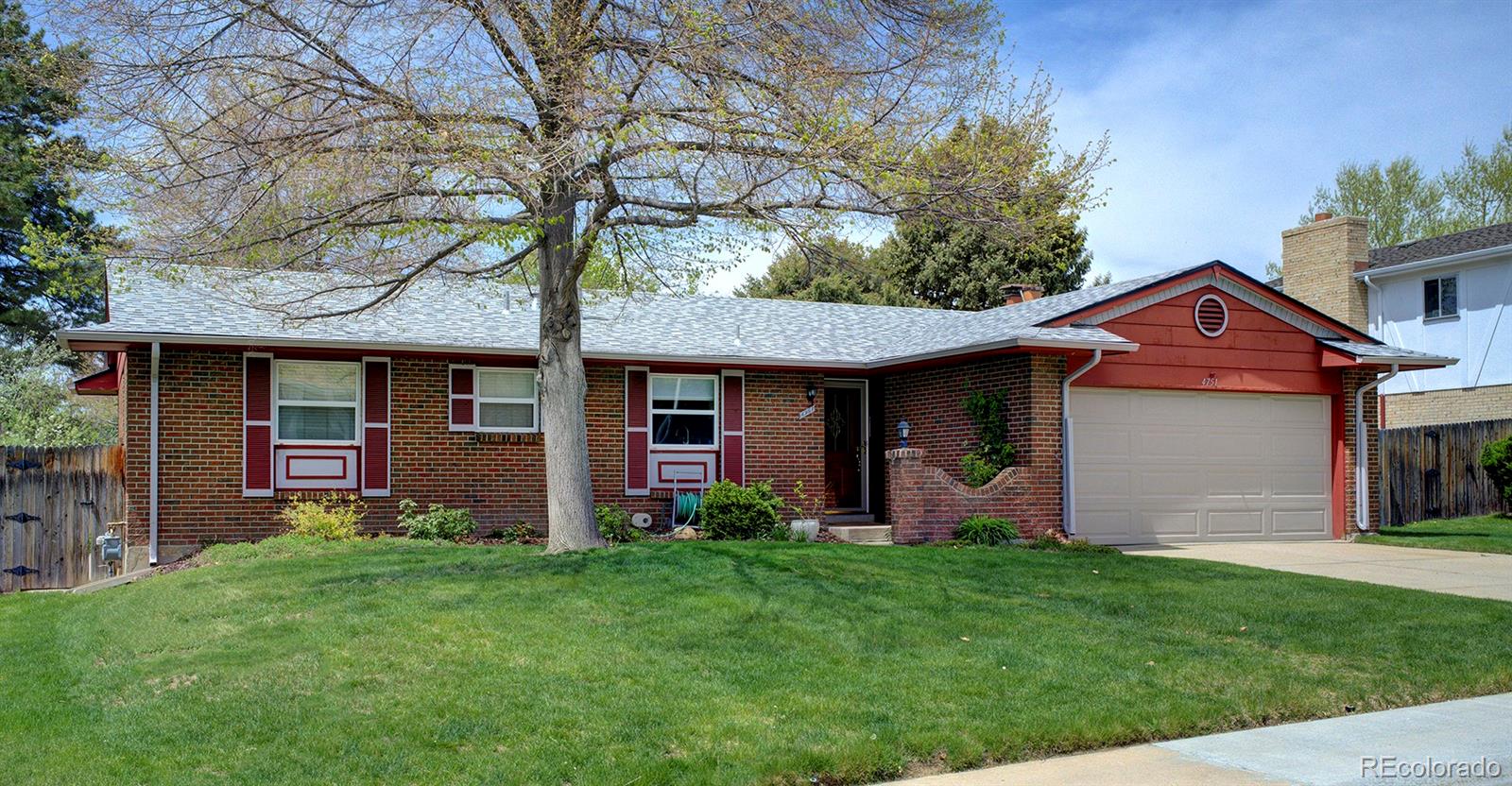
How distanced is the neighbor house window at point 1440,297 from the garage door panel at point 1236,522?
48.8ft

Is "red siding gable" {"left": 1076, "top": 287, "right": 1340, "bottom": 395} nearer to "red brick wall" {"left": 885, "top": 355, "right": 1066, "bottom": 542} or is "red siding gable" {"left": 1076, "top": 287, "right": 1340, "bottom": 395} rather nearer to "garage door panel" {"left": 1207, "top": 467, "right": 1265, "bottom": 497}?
"red brick wall" {"left": 885, "top": 355, "right": 1066, "bottom": 542}

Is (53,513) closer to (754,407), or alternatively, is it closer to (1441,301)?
(754,407)

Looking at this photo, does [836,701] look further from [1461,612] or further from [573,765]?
[1461,612]

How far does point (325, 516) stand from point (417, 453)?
1.77 metres

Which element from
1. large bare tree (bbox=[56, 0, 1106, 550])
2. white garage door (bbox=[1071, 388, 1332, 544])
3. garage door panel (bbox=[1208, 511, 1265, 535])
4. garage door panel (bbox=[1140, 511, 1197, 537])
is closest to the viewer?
large bare tree (bbox=[56, 0, 1106, 550])

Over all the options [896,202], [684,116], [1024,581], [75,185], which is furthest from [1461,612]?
[75,185]

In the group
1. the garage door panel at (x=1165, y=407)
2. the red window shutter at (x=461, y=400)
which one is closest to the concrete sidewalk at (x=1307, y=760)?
the garage door panel at (x=1165, y=407)

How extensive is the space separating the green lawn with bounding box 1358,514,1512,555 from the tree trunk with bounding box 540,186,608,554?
12.1m

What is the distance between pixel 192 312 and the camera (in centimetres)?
1688

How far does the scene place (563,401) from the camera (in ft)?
44.9

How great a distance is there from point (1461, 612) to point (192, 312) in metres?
15.4

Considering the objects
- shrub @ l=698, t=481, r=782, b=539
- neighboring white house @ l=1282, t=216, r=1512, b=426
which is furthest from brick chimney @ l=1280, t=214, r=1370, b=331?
shrub @ l=698, t=481, r=782, b=539

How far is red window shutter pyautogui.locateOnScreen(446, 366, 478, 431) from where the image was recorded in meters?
17.6

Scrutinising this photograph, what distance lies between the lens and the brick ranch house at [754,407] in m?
16.3
